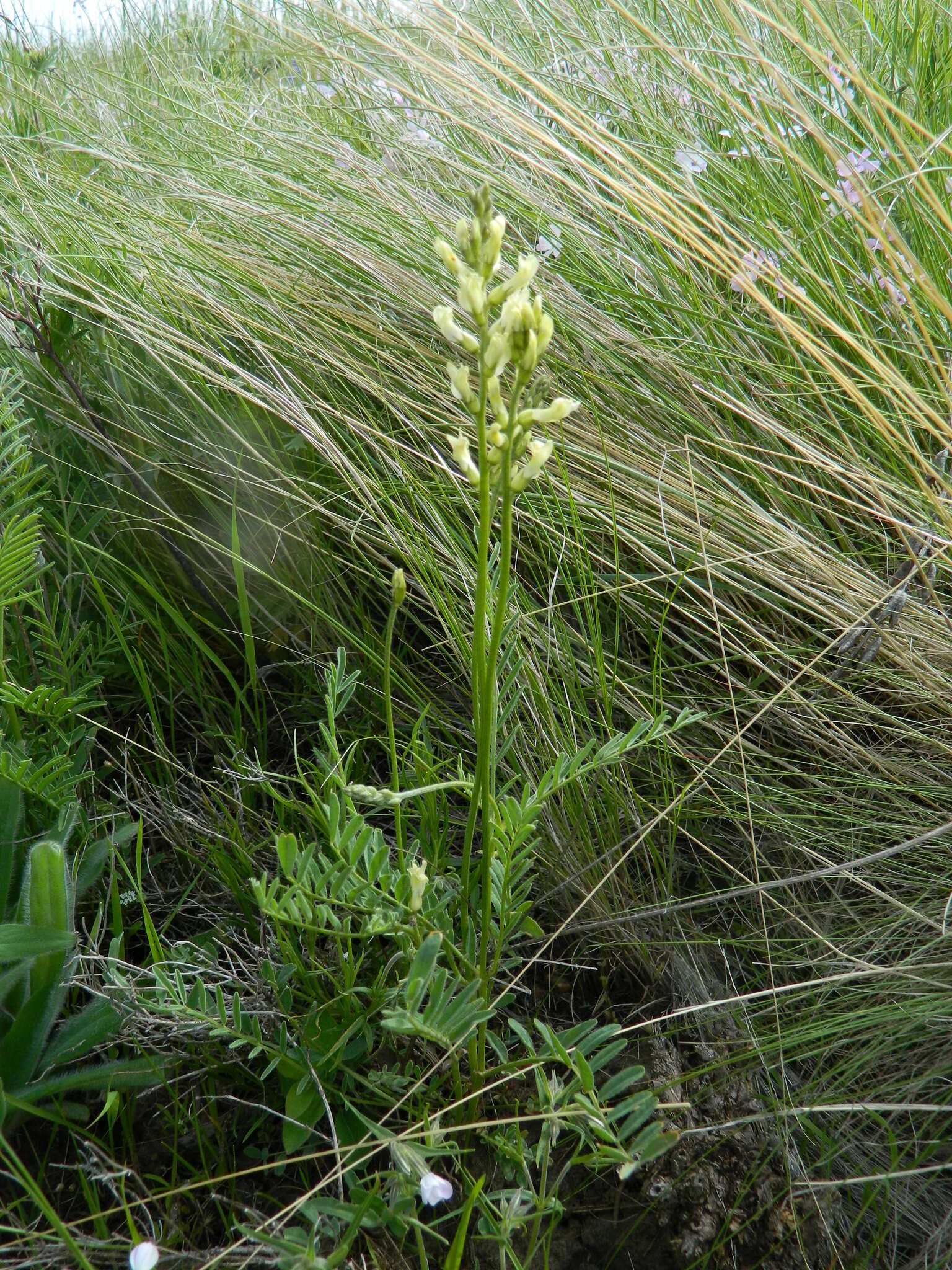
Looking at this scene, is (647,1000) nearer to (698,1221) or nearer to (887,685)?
(698,1221)

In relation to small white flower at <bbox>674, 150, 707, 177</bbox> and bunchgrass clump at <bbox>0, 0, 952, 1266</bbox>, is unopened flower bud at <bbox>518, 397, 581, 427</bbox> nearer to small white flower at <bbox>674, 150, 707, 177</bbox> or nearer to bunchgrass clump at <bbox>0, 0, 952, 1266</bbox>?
bunchgrass clump at <bbox>0, 0, 952, 1266</bbox>

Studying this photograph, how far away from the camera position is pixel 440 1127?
927 mm

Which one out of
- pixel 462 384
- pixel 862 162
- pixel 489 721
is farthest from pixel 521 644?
pixel 862 162

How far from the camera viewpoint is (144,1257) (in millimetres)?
819

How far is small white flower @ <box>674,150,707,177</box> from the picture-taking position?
179 cm

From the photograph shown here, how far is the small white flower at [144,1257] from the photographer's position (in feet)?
2.67

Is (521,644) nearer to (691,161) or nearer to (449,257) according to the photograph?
(449,257)

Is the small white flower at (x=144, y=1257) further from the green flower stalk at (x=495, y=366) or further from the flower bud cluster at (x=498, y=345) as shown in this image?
the flower bud cluster at (x=498, y=345)

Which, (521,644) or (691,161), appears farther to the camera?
(691,161)

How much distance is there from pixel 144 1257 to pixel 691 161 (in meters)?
1.97

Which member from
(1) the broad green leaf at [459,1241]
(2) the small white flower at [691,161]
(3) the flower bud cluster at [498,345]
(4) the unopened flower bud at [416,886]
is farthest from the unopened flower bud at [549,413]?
(2) the small white flower at [691,161]

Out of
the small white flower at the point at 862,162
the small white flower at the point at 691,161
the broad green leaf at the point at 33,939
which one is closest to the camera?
the broad green leaf at the point at 33,939

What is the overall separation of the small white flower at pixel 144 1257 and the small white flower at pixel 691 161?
1.81m

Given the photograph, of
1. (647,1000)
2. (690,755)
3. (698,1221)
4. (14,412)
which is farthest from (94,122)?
(698,1221)
